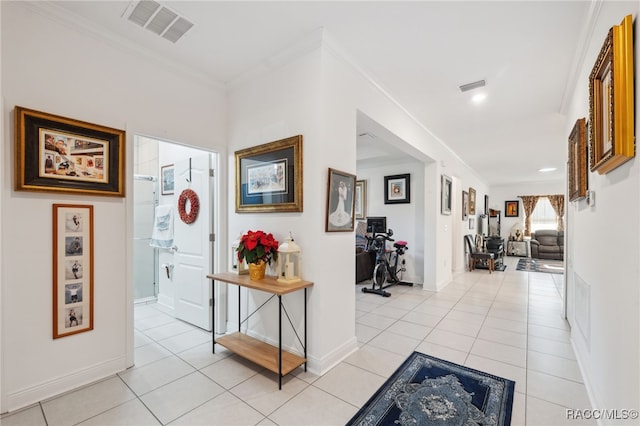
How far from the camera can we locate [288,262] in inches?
89.5

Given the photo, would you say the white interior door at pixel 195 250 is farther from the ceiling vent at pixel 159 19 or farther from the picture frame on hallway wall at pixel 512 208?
the picture frame on hallway wall at pixel 512 208

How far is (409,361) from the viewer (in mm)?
2479

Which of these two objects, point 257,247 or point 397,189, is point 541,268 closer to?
point 397,189

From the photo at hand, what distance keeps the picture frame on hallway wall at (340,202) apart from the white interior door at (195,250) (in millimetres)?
1478

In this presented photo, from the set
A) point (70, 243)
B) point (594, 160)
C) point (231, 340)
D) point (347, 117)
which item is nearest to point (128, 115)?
point (70, 243)

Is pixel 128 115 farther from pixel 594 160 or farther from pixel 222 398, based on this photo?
pixel 594 160

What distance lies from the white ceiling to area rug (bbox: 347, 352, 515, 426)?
108 inches

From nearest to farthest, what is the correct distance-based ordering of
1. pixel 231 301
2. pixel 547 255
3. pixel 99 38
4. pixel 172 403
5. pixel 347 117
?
1. pixel 172 403
2. pixel 99 38
3. pixel 347 117
4. pixel 231 301
5. pixel 547 255

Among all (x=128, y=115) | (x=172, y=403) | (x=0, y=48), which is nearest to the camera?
(x=0, y=48)

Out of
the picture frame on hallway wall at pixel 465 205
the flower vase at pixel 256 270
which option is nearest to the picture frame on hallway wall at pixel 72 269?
the flower vase at pixel 256 270

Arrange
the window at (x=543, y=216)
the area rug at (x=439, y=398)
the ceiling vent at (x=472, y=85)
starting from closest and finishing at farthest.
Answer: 1. the area rug at (x=439, y=398)
2. the ceiling vent at (x=472, y=85)
3. the window at (x=543, y=216)

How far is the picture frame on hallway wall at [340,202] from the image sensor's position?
2396mm

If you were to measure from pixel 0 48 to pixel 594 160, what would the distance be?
380 cm

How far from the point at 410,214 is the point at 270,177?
3901 millimetres
